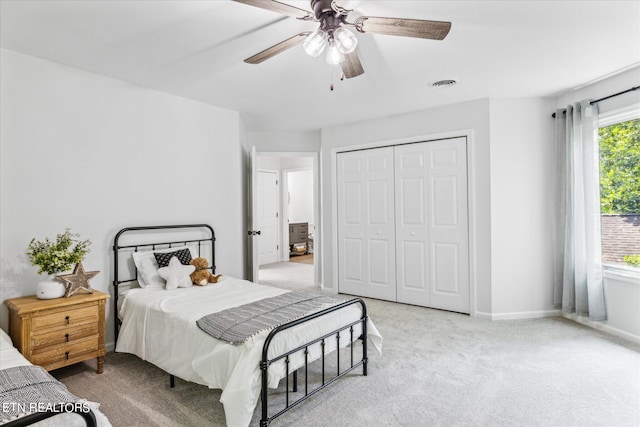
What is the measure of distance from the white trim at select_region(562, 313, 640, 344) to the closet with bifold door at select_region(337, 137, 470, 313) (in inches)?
42.7

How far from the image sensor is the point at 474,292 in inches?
164

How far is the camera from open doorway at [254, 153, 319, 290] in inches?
283

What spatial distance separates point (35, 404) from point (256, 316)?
48.5 inches

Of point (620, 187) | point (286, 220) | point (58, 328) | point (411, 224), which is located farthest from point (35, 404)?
point (286, 220)

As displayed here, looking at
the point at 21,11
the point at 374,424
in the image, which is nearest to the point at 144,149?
the point at 21,11

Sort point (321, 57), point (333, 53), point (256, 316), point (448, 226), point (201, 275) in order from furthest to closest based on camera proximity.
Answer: point (448, 226) < point (201, 275) < point (321, 57) < point (256, 316) < point (333, 53)

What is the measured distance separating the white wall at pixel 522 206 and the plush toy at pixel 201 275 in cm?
309

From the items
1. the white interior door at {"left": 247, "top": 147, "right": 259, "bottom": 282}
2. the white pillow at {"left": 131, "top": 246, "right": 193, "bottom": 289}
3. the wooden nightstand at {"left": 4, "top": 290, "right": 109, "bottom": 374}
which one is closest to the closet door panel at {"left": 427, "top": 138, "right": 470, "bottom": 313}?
the white interior door at {"left": 247, "top": 147, "right": 259, "bottom": 282}

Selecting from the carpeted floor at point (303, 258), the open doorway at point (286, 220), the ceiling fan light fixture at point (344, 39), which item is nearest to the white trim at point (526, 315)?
the open doorway at point (286, 220)

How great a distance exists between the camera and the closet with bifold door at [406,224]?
430 centimetres

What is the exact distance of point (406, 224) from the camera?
15.3 ft

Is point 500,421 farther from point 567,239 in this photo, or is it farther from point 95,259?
point 95,259

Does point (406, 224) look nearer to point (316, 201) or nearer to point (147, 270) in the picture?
point (316, 201)

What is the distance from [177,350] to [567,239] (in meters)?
3.97
